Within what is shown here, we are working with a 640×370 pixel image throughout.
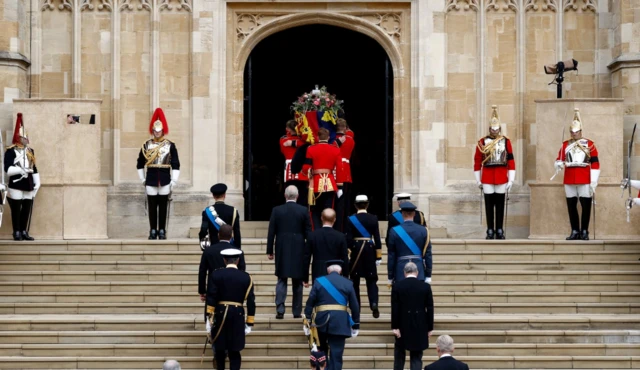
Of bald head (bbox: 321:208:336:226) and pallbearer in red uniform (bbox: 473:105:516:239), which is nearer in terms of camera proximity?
bald head (bbox: 321:208:336:226)

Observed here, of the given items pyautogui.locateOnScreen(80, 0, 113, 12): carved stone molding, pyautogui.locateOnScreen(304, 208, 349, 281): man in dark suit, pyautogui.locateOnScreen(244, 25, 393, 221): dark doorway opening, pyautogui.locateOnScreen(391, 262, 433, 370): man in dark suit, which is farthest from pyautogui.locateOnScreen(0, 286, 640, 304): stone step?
pyautogui.locateOnScreen(244, 25, 393, 221): dark doorway opening

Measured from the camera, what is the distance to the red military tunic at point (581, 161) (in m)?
19.9

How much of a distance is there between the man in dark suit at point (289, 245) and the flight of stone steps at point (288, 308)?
0.31m

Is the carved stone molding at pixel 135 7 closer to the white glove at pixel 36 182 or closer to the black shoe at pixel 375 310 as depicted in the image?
the white glove at pixel 36 182

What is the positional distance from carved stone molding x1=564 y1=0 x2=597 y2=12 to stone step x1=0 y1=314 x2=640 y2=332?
7.97 metres

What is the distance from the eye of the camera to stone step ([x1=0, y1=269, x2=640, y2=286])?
17969mm

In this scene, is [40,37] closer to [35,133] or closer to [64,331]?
[35,133]

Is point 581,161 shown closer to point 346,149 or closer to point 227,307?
point 346,149

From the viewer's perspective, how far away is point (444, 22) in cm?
2272

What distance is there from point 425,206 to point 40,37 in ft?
23.8

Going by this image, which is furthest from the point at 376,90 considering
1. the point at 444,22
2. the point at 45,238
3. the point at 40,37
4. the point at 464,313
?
the point at 464,313

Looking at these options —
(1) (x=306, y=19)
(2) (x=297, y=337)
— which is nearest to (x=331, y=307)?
(2) (x=297, y=337)

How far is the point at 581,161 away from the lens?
65.3ft

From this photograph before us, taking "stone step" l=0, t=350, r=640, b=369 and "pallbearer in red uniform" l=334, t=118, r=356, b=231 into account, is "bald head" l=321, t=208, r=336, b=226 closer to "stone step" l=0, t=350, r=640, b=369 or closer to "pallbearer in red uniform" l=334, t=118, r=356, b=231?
"stone step" l=0, t=350, r=640, b=369
